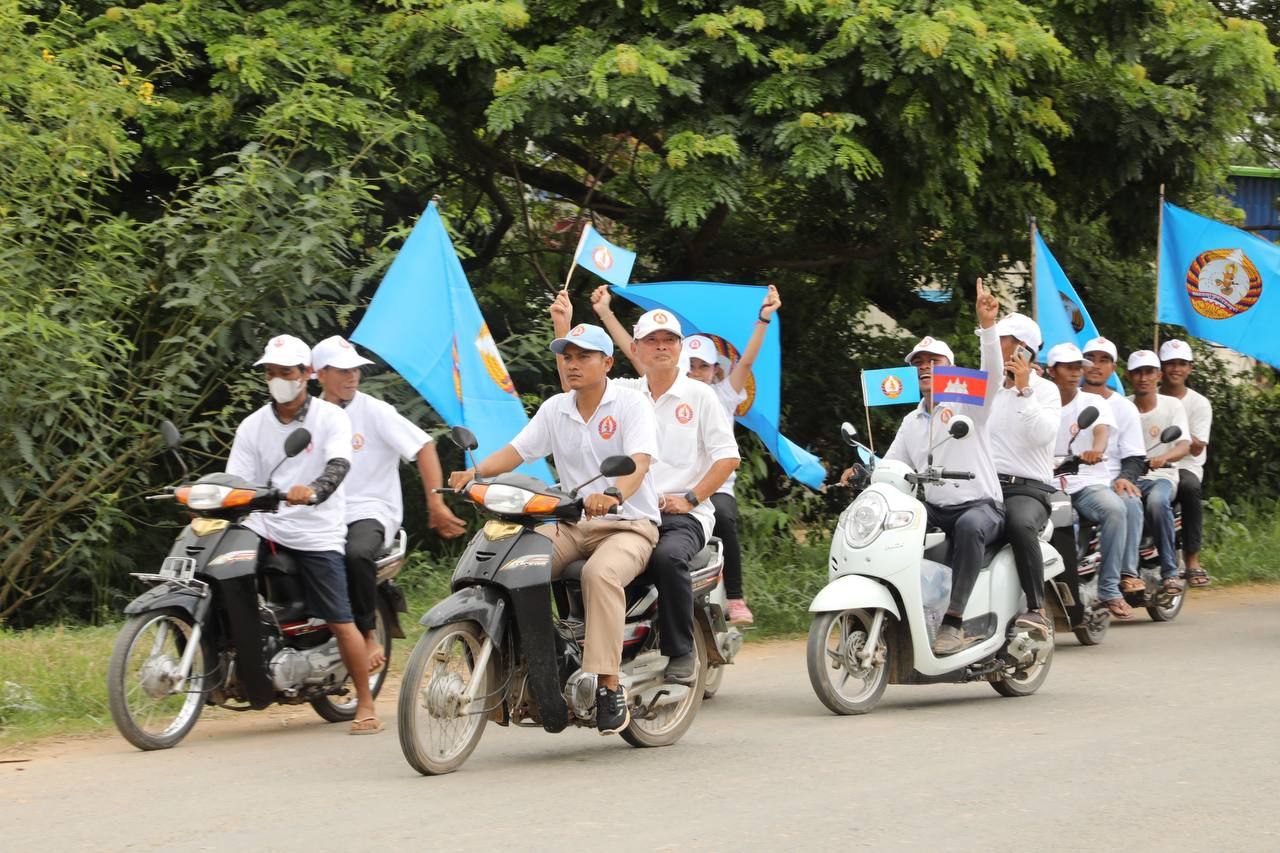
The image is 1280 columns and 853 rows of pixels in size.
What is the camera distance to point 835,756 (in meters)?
7.08

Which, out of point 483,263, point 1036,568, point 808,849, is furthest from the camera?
point 483,263

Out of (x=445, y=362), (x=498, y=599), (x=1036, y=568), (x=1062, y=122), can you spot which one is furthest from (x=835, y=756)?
(x=1062, y=122)

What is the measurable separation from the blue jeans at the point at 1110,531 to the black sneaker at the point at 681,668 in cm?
470

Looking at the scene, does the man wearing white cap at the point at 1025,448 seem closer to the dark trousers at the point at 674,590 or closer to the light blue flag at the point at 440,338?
the dark trousers at the point at 674,590

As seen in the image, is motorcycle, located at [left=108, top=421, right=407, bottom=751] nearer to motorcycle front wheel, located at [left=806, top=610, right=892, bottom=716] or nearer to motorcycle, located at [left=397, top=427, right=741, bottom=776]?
motorcycle, located at [left=397, top=427, right=741, bottom=776]

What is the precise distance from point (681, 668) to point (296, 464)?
2.08 metres

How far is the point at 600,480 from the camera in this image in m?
7.37

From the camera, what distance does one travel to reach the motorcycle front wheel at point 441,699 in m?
6.36

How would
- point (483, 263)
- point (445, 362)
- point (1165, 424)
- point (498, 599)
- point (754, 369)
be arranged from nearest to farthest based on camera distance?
point (498, 599)
point (445, 362)
point (754, 369)
point (1165, 424)
point (483, 263)

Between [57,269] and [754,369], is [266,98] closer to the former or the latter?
[57,269]

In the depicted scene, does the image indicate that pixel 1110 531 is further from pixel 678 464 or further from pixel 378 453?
pixel 378 453

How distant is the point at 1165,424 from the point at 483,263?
5682 millimetres

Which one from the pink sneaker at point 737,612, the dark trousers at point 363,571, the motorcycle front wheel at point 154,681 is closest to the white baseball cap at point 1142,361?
the pink sneaker at point 737,612

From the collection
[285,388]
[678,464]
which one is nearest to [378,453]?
[285,388]
